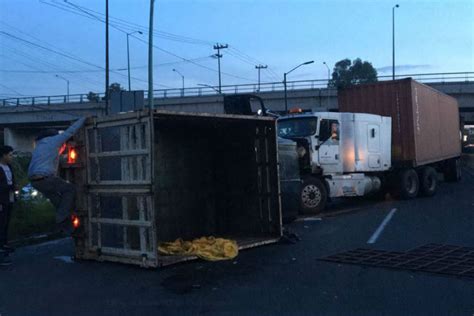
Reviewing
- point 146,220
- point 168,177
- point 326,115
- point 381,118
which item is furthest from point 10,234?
point 381,118

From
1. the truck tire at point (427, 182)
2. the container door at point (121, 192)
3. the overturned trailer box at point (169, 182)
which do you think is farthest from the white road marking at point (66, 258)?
the truck tire at point (427, 182)

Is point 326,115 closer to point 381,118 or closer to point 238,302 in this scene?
point 381,118

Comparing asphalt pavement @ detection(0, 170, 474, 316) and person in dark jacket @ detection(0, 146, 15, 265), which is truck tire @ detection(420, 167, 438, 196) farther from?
person in dark jacket @ detection(0, 146, 15, 265)

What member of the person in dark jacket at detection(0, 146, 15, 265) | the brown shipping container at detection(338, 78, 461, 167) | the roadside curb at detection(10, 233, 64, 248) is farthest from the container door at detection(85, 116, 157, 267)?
the brown shipping container at detection(338, 78, 461, 167)

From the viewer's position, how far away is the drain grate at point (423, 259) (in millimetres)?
→ 8047

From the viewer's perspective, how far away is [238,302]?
259 inches

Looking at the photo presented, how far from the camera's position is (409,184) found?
18609mm

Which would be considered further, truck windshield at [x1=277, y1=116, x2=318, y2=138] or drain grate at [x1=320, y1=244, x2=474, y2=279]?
truck windshield at [x1=277, y1=116, x2=318, y2=138]

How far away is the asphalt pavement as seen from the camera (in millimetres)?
6328

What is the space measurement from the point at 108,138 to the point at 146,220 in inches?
59.6

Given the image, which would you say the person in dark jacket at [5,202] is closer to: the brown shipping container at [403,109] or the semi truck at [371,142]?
the semi truck at [371,142]

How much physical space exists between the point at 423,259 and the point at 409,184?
33.5 ft

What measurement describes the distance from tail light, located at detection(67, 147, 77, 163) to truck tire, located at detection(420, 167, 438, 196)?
Result: 43.7 feet

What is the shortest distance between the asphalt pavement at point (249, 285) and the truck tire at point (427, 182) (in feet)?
27.4
